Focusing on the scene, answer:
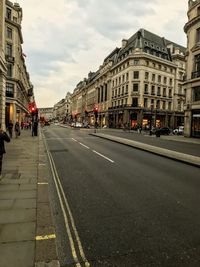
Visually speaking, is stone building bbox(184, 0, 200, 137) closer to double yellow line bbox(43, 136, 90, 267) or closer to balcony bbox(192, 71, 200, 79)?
balcony bbox(192, 71, 200, 79)

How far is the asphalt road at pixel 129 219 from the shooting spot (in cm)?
376

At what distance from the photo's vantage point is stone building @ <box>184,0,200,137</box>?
33344mm

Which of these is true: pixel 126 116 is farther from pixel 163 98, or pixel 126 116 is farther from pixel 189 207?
pixel 189 207

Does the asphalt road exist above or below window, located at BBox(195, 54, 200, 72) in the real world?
below

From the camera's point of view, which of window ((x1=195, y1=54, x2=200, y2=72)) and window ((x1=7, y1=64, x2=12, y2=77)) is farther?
window ((x1=7, y1=64, x2=12, y2=77))

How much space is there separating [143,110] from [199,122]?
29.5 m

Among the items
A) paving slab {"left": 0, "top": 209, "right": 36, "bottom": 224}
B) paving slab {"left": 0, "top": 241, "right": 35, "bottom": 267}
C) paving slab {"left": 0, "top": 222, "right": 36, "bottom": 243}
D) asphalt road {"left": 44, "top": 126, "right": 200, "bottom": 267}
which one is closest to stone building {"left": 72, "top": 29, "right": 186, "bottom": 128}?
asphalt road {"left": 44, "top": 126, "right": 200, "bottom": 267}

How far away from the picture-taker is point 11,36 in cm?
4562

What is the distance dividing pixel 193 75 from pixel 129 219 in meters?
33.6

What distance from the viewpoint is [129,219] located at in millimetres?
5102

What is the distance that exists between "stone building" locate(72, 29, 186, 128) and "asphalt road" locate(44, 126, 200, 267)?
51.1 m

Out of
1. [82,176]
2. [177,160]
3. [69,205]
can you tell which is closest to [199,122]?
[177,160]

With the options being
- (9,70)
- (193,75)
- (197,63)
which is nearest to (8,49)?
(9,70)

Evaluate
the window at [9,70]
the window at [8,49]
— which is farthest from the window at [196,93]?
the window at [8,49]
